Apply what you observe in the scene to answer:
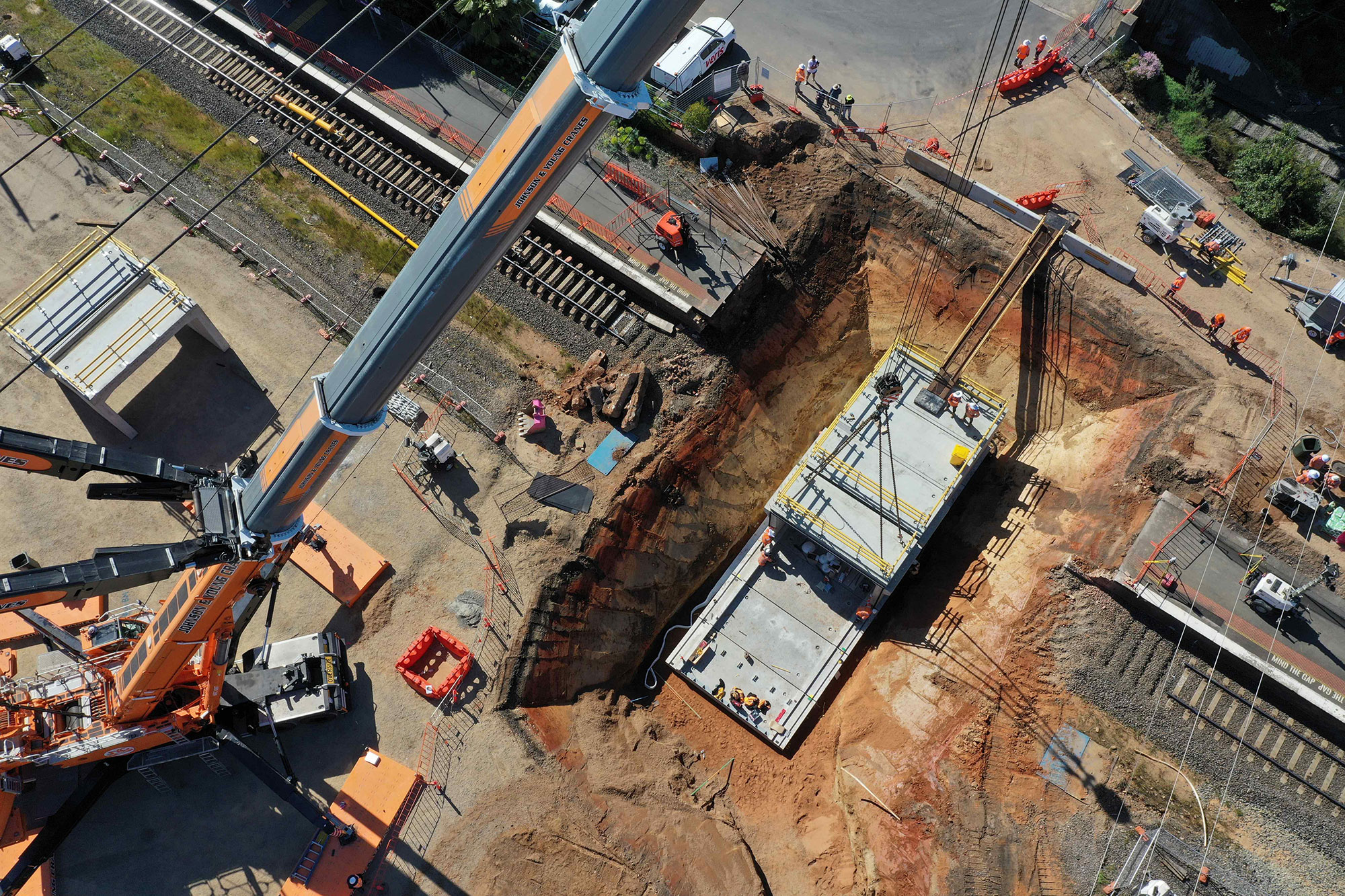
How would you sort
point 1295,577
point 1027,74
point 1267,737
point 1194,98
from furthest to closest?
1. point 1194,98
2. point 1027,74
3. point 1295,577
4. point 1267,737

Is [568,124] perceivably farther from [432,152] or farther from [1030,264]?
[1030,264]

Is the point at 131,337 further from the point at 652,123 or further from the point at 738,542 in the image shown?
the point at 738,542

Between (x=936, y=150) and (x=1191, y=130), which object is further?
(x=1191, y=130)

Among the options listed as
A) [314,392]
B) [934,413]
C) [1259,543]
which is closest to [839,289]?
[934,413]

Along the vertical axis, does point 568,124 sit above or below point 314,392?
above

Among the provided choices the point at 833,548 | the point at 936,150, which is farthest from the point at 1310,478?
the point at 936,150

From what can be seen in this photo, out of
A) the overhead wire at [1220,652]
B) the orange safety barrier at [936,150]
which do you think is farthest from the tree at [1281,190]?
the orange safety barrier at [936,150]

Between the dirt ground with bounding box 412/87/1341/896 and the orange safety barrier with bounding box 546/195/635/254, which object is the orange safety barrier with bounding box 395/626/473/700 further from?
the orange safety barrier with bounding box 546/195/635/254

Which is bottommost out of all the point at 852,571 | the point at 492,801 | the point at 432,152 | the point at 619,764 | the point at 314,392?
the point at 492,801
